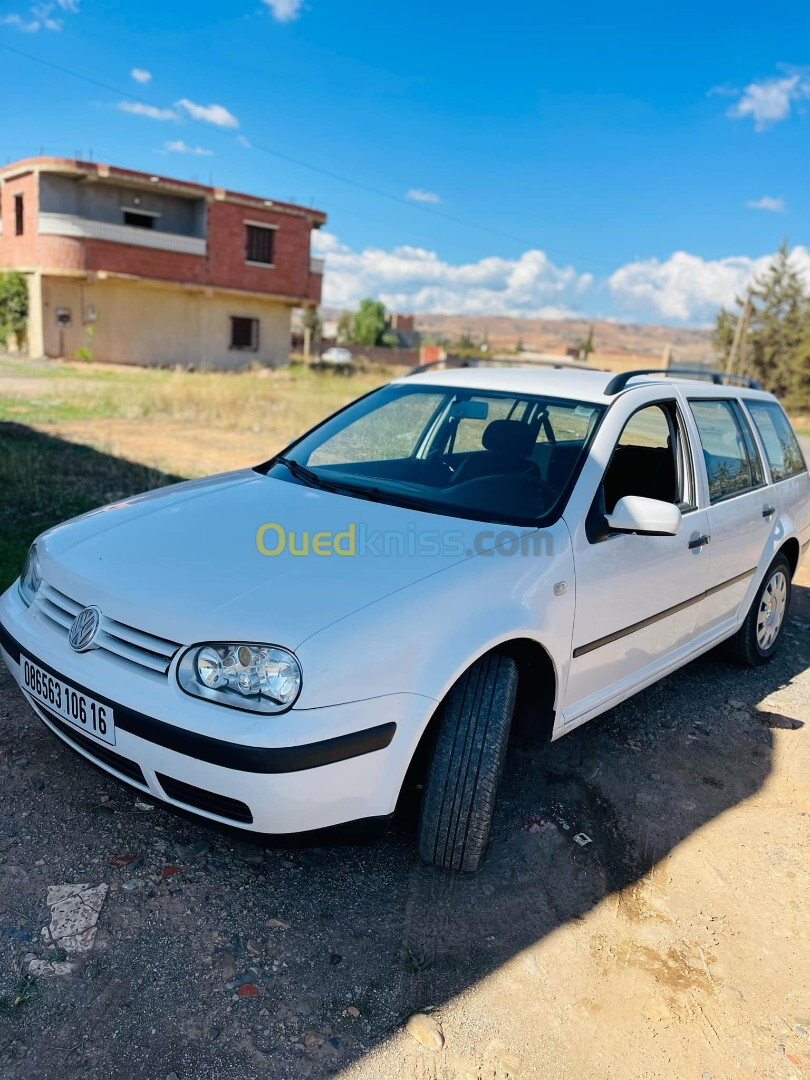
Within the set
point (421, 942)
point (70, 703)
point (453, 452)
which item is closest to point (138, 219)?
point (453, 452)

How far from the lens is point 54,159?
26656 mm

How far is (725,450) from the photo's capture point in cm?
399

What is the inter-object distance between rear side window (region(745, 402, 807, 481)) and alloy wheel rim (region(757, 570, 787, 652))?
61 centimetres

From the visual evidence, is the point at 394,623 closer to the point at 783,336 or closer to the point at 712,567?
the point at 712,567

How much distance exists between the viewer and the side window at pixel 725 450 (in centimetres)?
381

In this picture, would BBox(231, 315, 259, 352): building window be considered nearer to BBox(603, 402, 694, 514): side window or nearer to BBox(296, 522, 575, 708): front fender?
BBox(603, 402, 694, 514): side window

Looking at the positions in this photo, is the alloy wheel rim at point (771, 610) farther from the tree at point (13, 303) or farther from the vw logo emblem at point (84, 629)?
the tree at point (13, 303)

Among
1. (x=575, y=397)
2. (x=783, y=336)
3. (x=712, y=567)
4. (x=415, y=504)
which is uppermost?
(x=783, y=336)

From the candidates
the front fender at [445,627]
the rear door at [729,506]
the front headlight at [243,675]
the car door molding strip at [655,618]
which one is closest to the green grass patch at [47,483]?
the front headlight at [243,675]

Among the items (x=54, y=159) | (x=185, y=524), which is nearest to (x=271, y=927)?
(x=185, y=524)

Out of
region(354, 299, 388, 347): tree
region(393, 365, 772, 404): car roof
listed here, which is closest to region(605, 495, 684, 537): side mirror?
region(393, 365, 772, 404): car roof

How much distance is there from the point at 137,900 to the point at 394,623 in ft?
3.77

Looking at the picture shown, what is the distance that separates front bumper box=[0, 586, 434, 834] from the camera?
2141 mm

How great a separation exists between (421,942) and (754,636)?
2971 mm
